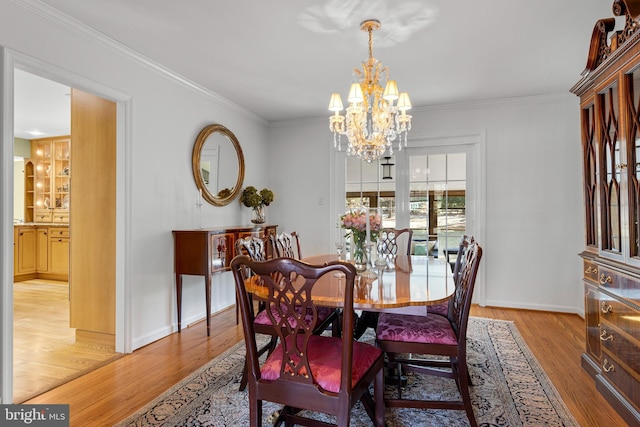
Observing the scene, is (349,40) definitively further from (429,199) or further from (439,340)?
(429,199)

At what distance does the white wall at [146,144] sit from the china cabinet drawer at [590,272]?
3447 millimetres

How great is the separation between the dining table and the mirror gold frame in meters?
2.11

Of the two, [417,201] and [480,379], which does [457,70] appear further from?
[480,379]

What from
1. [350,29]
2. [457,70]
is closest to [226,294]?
[350,29]

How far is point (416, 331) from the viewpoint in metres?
1.91

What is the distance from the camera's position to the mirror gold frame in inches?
146

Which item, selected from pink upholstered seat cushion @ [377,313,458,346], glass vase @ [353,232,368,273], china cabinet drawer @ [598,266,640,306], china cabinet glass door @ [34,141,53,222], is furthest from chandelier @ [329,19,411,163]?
china cabinet glass door @ [34,141,53,222]

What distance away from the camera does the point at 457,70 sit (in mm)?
3328

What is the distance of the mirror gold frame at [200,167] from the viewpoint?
3715mm

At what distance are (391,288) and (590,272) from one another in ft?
5.46

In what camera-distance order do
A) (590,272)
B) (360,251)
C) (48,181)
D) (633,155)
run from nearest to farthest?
(633,155) → (360,251) → (590,272) → (48,181)

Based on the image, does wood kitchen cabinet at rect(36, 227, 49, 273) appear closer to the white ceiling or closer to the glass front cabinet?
the glass front cabinet

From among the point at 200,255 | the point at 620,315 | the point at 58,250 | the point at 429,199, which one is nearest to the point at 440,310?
the point at 620,315

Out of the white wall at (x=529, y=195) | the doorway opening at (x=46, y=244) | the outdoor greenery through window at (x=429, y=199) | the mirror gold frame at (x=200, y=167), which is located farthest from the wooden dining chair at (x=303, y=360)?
the white wall at (x=529, y=195)
